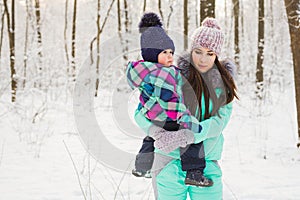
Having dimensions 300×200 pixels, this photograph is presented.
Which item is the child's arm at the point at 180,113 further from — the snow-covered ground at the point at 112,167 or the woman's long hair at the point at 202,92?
the snow-covered ground at the point at 112,167

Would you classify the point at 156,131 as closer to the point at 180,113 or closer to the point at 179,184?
the point at 180,113

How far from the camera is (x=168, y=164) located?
81.0 inches

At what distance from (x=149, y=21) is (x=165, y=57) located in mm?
262

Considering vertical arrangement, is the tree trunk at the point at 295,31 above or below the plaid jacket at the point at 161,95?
above

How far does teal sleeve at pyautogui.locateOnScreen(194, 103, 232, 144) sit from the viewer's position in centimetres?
194

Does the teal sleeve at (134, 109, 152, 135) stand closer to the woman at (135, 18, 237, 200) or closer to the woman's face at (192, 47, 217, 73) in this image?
the woman at (135, 18, 237, 200)

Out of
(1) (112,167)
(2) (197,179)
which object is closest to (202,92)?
(2) (197,179)

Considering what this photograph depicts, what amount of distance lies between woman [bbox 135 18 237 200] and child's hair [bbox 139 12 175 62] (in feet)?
0.62

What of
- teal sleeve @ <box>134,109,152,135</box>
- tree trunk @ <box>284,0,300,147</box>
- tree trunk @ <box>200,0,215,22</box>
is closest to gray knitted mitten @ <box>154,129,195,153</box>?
teal sleeve @ <box>134,109,152,135</box>

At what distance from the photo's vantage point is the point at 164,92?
1941 millimetres

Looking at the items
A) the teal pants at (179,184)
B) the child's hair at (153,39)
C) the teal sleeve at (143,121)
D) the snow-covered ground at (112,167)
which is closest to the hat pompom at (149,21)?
the child's hair at (153,39)

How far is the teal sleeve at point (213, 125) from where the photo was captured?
1936 mm

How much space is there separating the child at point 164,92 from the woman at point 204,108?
0.06 meters

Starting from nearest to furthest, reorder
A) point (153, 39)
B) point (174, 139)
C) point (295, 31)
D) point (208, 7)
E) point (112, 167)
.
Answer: point (174, 139), point (153, 39), point (112, 167), point (295, 31), point (208, 7)
